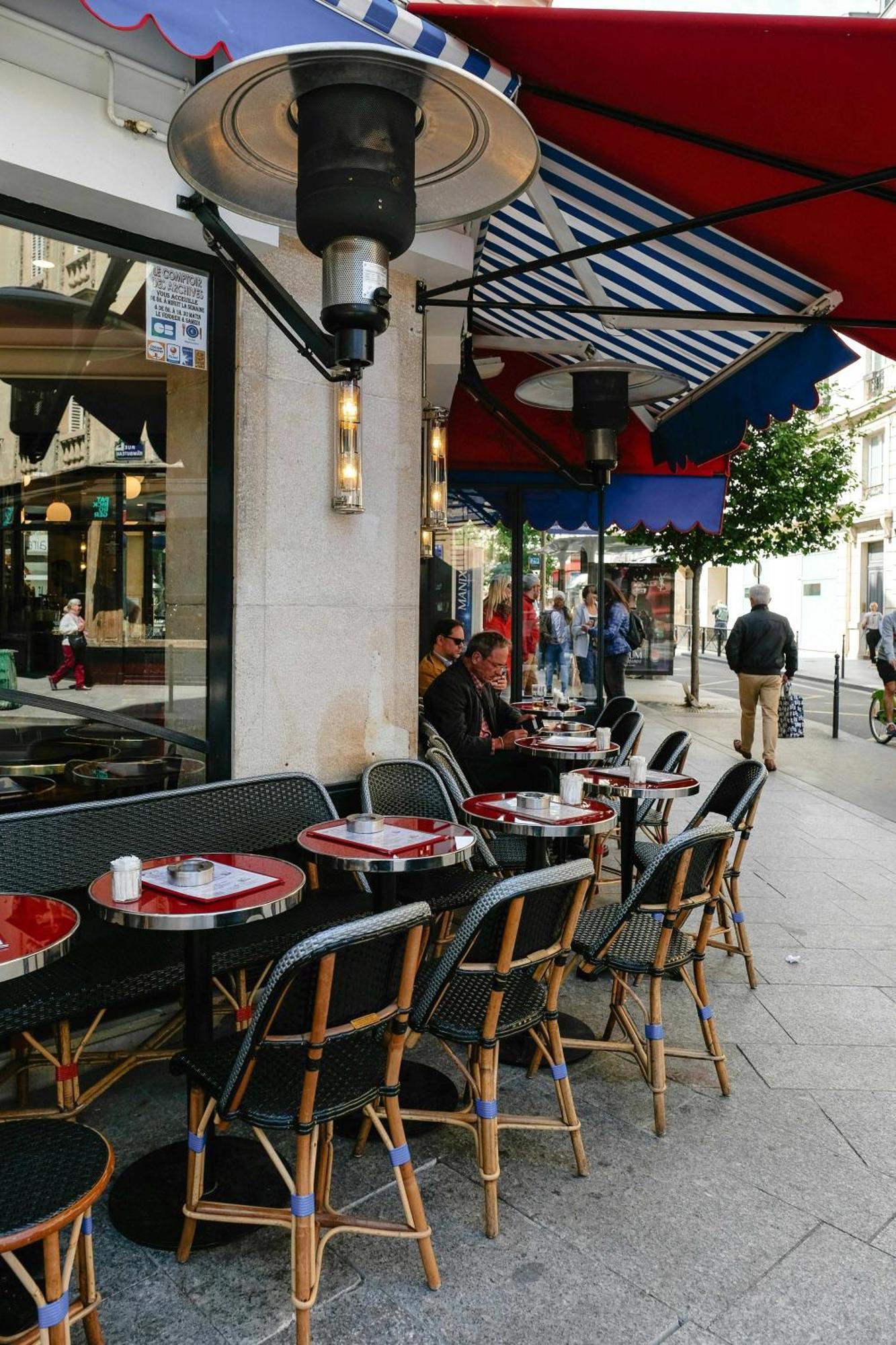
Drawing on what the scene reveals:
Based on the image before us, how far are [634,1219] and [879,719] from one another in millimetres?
11490

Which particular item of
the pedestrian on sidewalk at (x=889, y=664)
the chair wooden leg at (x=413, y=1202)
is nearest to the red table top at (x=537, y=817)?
the chair wooden leg at (x=413, y=1202)

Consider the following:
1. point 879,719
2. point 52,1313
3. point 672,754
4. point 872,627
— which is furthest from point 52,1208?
point 872,627

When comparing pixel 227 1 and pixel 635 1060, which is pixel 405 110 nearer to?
pixel 227 1

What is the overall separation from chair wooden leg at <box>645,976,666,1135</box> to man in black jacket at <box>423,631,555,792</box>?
8.42 feet

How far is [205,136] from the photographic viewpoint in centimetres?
227

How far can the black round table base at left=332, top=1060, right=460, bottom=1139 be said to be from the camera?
10.3 feet

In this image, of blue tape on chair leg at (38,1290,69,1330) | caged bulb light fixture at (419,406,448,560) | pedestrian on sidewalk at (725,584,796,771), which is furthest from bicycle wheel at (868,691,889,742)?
blue tape on chair leg at (38,1290,69,1330)

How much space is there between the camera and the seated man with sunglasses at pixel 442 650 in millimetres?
7156

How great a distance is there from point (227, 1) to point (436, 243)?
2189 millimetres

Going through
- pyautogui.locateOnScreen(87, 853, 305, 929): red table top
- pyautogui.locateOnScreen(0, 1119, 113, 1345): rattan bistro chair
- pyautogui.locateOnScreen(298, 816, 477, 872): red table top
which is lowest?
pyautogui.locateOnScreen(0, 1119, 113, 1345): rattan bistro chair

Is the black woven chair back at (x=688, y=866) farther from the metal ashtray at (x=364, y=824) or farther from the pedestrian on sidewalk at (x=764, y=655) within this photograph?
the pedestrian on sidewalk at (x=764, y=655)

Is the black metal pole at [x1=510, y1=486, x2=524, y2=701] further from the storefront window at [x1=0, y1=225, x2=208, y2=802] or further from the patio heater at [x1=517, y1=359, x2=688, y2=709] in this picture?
the storefront window at [x1=0, y1=225, x2=208, y2=802]

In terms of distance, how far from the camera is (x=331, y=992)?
2.27 meters

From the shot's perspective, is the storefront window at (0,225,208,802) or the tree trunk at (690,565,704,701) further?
the tree trunk at (690,565,704,701)
